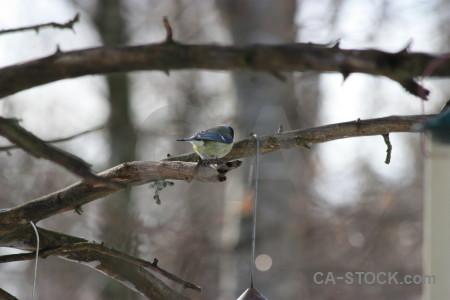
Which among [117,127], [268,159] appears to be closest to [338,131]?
[268,159]

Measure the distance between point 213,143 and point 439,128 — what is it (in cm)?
129

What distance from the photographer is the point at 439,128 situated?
200cm

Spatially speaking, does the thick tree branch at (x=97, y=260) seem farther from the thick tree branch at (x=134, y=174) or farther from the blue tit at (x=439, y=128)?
the blue tit at (x=439, y=128)

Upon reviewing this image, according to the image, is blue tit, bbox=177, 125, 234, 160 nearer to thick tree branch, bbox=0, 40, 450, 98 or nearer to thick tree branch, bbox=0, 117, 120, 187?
thick tree branch, bbox=0, 40, 450, 98

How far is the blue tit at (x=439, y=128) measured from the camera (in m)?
1.96

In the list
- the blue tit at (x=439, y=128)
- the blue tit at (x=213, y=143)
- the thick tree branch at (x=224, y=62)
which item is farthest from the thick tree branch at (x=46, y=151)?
the blue tit at (x=213, y=143)

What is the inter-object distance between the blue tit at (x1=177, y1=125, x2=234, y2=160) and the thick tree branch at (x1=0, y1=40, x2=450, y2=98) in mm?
959

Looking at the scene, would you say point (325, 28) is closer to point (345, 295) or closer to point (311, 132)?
point (345, 295)

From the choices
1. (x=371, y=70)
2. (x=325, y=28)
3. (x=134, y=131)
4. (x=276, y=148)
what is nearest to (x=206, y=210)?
(x=134, y=131)

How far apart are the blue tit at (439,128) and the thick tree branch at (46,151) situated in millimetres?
1048

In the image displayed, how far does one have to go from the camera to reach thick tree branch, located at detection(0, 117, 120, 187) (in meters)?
1.52

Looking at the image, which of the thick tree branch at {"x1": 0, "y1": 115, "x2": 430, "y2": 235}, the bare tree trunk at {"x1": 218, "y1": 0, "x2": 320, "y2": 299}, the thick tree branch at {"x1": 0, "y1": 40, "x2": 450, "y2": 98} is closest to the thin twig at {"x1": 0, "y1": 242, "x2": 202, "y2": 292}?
the thick tree branch at {"x1": 0, "y1": 115, "x2": 430, "y2": 235}

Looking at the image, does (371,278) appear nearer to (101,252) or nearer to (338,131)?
(338,131)

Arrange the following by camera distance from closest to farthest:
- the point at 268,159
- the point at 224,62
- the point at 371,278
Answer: the point at 224,62
the point at 268,159
the point at 371,278
